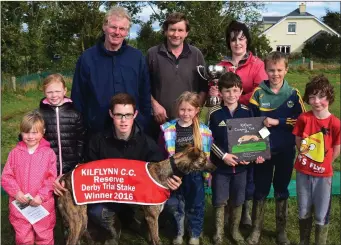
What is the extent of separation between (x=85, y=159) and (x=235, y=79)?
1.84 metres

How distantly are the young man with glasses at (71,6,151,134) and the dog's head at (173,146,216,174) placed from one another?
2.97 feet

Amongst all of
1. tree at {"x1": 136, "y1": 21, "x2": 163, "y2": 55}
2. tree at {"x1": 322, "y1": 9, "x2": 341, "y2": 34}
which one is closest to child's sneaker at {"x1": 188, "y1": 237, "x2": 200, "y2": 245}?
tree at {"x1": 136, "y1": 21, "x2": 163, "y2": 55}

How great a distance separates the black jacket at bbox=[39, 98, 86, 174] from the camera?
4.23 metres

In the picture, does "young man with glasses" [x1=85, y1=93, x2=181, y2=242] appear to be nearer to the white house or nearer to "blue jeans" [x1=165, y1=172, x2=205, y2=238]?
"blue jeans" [x1=165, y1=172, x2=205, y2=238]

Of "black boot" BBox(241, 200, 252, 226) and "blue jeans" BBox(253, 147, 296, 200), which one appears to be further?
"black boot" BBox(241, 200, 252, 226)

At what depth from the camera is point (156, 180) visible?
13.2 feet

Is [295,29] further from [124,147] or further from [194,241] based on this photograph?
[124,147]

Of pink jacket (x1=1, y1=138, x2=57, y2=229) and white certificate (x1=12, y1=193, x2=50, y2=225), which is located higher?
pink jacket (x1=1, y1=138, x2=57, y2=229)

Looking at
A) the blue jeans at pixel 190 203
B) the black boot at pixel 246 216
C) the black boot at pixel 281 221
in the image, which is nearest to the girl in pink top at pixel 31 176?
the blue jeans at pixel 190 203

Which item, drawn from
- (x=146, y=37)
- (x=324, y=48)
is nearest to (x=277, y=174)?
(x=146, y=37)

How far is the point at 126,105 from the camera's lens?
412 centimetres

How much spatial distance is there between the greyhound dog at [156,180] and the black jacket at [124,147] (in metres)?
0.25

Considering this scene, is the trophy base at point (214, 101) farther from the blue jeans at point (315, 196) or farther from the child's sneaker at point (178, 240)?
the child's sneaker at point (178, 240)

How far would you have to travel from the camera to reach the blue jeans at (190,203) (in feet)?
14.8
